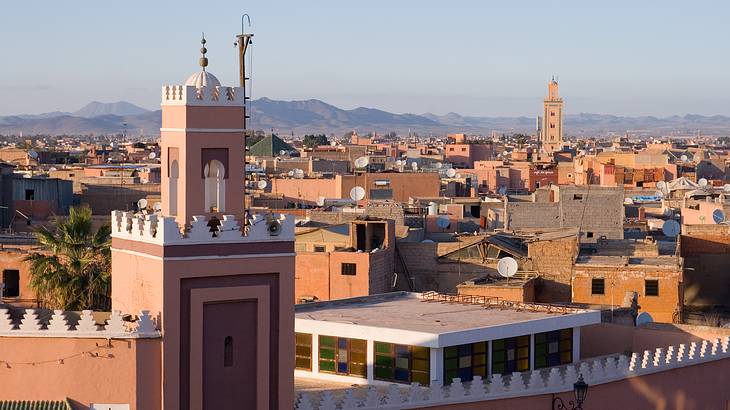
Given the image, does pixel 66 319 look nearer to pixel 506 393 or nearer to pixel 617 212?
pixel 506 393

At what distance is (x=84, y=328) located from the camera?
51.7 feet

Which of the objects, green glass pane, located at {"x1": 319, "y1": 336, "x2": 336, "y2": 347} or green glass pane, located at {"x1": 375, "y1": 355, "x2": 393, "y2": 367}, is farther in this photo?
green glass pane, located at {"x1": 319, "y1": 336, "x2": 336, "y2": 347}

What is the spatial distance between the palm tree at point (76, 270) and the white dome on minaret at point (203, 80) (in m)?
7.61

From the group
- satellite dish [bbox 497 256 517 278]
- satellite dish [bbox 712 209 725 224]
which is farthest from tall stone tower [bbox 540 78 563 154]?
satellite dish [bbox 497 256 517 278]

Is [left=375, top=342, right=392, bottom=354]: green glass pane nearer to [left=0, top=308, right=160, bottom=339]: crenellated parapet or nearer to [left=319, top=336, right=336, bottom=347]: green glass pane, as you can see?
[left=319, top=336, right=336, bottom=347]: green glass pane

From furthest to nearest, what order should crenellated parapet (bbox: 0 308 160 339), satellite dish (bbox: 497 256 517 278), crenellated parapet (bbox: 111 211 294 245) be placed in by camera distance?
satellite dish (bbox: 497 256 517 278) → crenellated parapet (bbox: 111 211 294 245) → crenellated parapet (bbox: 0 308 160 339)

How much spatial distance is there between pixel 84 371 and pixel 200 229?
6.24 ft

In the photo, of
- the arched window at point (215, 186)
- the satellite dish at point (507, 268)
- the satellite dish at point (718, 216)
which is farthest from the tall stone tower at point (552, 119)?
the arched window at point (215, 186)

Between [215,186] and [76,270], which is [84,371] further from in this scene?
[76,270]

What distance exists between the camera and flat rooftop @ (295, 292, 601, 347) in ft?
66.2

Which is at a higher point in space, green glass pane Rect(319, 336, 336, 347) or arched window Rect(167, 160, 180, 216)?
arched window Rect(167, 160, 180, 216)

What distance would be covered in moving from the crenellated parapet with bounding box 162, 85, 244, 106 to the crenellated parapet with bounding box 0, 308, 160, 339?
2.30m

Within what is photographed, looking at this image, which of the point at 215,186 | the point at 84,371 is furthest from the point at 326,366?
the point at 84,371

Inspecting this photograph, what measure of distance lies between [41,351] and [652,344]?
10.9 metres
